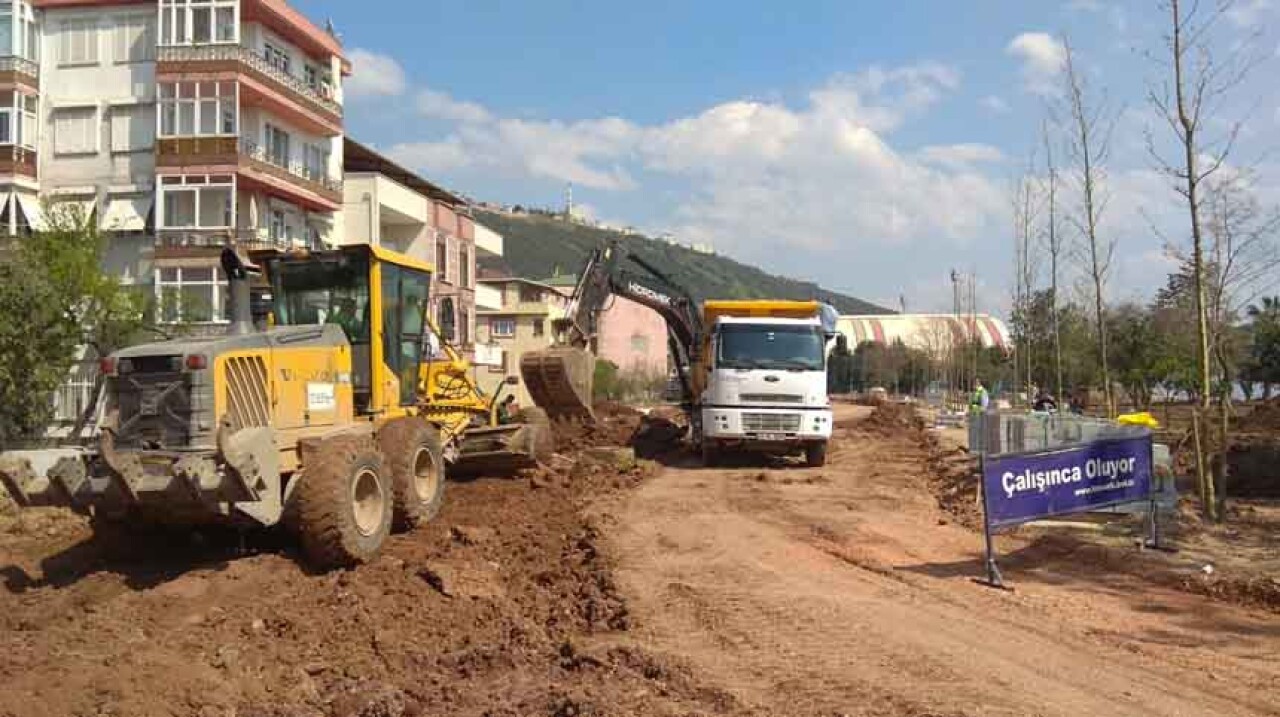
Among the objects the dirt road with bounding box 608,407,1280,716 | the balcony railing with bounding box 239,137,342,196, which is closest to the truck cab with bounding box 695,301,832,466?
the dirt road with bounding box 608,407,1280,716

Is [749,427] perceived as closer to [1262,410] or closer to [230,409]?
[230,409]

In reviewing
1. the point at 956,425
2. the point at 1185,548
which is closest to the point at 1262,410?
the point at 956,425

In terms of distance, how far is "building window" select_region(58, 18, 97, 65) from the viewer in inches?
1328

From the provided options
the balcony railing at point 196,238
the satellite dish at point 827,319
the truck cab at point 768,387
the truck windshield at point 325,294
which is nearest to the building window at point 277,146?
the balcony railing at point 196,238

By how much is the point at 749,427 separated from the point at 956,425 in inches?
569

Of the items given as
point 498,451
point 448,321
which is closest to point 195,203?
point 498,451

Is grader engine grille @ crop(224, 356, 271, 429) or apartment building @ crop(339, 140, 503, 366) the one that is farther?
apartment building @ crop(339, 140, 503, 366)

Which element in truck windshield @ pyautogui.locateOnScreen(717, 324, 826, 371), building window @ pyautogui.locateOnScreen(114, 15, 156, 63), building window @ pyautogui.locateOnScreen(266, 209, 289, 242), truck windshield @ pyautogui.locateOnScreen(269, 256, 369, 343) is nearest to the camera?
truck windshield @ pyautogui.locateOnScreen(269, 256, 369, 343)

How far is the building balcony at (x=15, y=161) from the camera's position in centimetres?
3259

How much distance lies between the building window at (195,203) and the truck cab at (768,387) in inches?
752

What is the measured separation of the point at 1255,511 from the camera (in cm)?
1426

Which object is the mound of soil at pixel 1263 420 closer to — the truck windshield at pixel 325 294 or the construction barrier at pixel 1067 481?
the construction barrier at pixel 1067 481

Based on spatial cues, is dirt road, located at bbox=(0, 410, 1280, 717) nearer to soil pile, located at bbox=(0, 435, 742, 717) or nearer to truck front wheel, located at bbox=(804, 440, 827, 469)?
soil pile, located at bbox=(0, 435, 742, 717)

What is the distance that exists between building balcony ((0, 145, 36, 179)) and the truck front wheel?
88.9ft
